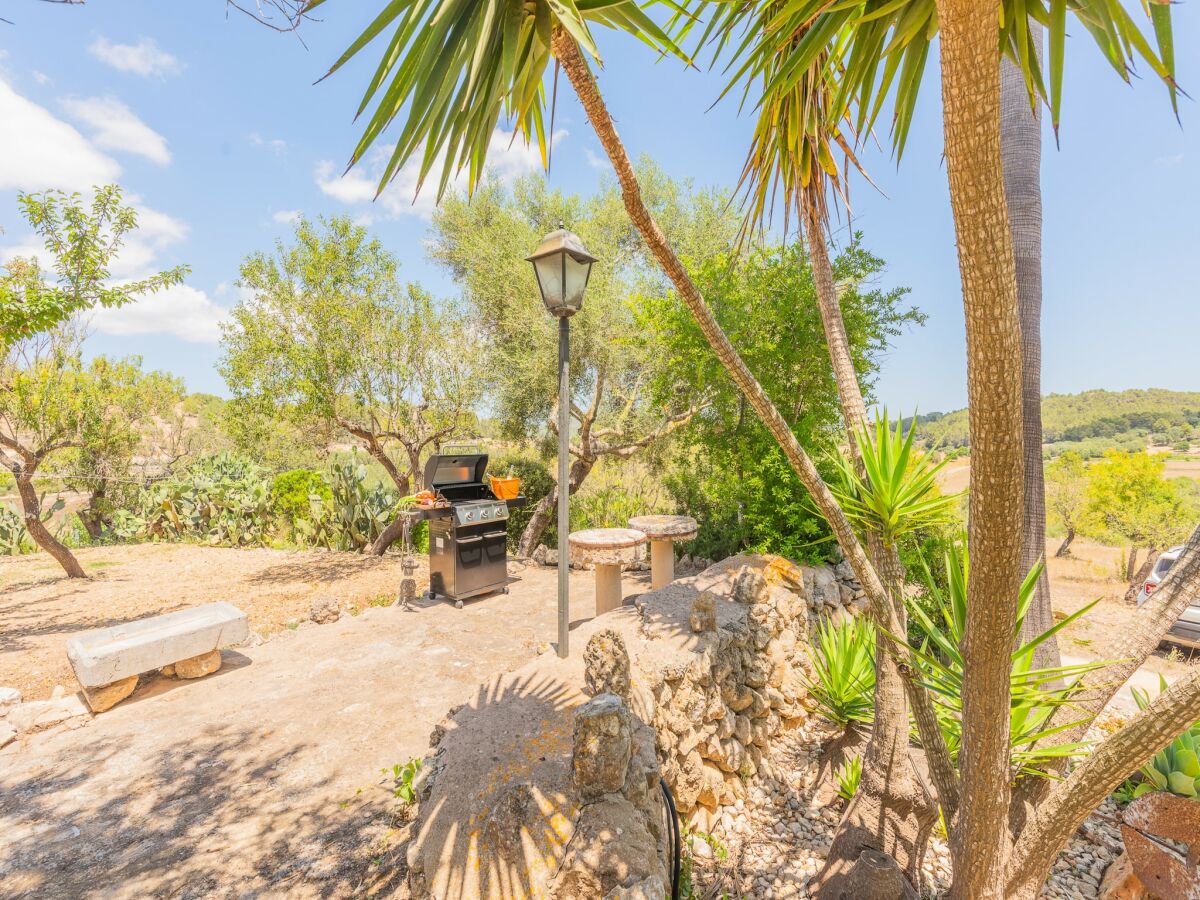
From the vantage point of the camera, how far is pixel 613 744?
197cm

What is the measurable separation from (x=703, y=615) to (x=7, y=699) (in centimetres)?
598

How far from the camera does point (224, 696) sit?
4281 millimetres

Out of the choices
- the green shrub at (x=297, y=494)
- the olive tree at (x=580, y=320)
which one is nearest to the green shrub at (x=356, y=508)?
the green shrub at (x=297, y=494)

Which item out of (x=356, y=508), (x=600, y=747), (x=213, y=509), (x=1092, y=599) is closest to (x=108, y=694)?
(x=600, y=747)

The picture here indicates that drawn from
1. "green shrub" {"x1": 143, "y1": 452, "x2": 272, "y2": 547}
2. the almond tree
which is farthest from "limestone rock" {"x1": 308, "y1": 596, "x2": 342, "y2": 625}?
the almond tree

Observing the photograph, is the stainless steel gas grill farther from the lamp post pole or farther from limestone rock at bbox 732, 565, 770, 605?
limestone rock at bbox 732, 565, 770, 605

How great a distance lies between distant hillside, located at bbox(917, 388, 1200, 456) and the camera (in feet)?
54.8

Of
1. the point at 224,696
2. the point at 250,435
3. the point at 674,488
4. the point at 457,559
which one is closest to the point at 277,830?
the point at 224,696

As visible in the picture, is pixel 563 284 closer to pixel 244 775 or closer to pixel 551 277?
pixel 551 277

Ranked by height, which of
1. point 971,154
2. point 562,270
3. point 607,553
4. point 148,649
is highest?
point 562,270

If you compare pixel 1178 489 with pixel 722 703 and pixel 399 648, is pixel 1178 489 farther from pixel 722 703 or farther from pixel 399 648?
pixel 399 648

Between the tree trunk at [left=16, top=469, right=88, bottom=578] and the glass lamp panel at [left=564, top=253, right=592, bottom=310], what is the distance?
28.9 ft

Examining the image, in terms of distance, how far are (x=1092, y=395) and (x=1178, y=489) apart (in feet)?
70.9

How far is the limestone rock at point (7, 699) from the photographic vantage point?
402cm
